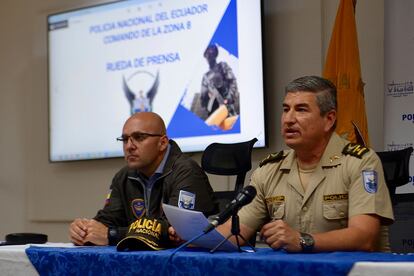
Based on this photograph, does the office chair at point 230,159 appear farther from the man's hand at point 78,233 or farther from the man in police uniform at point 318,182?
the man's hand at point 78,233

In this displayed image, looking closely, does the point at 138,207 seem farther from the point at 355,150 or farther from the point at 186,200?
the point at 355,150

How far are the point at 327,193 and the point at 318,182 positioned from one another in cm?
5

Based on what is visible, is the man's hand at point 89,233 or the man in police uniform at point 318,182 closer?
the man in police uniform at point 318,182

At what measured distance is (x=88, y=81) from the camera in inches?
195

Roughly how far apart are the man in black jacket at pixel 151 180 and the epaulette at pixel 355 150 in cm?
67

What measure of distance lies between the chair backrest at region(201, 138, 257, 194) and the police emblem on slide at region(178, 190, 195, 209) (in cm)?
38

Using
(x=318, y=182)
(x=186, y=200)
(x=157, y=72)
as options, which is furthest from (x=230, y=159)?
(x=157, y=72)

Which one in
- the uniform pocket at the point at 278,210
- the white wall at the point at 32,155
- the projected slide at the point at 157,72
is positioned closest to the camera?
the uniform pocket at the point at 278,210

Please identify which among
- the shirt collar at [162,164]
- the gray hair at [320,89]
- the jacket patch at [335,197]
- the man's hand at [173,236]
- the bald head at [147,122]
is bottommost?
the man's hand at [173,236]

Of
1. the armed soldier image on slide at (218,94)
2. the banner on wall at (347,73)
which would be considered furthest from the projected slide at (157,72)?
the banner on wall at (347,73)

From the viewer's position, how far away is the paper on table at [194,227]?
6.21ft

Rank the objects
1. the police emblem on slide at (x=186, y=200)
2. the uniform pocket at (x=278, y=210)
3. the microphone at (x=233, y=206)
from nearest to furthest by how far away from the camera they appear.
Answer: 1. the microphone at (x=233, y=206)
2. the uniform pocket at (x=278, y=210)
3. the police emblem on slide at (x=186, y=200)

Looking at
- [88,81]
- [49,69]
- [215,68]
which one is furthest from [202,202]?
[49,69]

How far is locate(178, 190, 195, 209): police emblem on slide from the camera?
2646 mm
